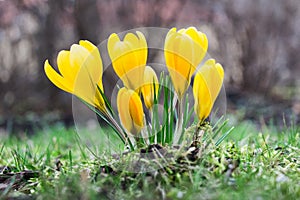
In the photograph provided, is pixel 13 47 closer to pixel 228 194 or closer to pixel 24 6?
pixel 24 6

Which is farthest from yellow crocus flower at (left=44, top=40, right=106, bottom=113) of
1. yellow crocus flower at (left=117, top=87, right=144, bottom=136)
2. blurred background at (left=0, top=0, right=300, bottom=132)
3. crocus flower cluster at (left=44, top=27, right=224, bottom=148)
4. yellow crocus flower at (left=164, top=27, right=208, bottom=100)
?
blurred background at (left=0, top=0, right=300, bottom=132)

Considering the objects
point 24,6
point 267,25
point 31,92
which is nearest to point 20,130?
point 31,92

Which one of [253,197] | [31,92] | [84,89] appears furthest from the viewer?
[31,92]

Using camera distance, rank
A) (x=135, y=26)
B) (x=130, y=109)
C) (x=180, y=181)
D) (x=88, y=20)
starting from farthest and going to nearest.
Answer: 1. (x=88, y=20)
2. (x=135, y=26)
3. (x=130, y=109)
4. (x=180, y=181)

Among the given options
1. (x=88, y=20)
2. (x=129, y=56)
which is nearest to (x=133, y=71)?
(x=129, y=56)

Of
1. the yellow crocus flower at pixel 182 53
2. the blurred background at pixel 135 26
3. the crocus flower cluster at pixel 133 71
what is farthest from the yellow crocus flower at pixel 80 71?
the blurred background at pixel 135 26

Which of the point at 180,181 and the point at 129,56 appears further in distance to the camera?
the point at 129,56

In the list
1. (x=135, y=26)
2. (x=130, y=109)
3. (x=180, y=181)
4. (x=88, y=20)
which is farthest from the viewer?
(x=88, y=20)

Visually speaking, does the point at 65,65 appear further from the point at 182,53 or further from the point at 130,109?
the point at 182,53
